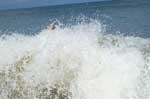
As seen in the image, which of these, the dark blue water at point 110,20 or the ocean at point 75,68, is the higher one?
the dark blue water at point 110,20

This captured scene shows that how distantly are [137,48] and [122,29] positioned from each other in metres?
16.6

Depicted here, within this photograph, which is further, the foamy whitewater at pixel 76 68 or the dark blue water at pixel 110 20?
the dark blue water at pixel 110 20

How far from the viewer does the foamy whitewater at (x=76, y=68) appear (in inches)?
350

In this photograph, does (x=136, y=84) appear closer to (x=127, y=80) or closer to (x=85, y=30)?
(x=127, y=80)

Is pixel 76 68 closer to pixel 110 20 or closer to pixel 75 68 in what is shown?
pixel 75 68

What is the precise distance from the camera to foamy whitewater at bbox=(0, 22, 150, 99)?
8.90 meters

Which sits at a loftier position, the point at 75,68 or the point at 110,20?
the point at 110,20

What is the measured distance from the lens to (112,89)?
884 cm

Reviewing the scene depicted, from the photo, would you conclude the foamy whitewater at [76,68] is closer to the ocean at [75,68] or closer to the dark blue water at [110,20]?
the ocean at [75,68]

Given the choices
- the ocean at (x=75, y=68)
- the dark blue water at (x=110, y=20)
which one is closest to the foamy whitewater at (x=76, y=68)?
the ocean at (x=75, y=68)

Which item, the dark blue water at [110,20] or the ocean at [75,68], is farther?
the dark blue water at [110,20]

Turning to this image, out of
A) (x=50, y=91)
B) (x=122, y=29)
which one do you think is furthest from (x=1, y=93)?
(x=122, y=29)

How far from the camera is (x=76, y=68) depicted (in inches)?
373

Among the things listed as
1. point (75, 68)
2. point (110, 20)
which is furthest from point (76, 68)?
point (110, 20)
